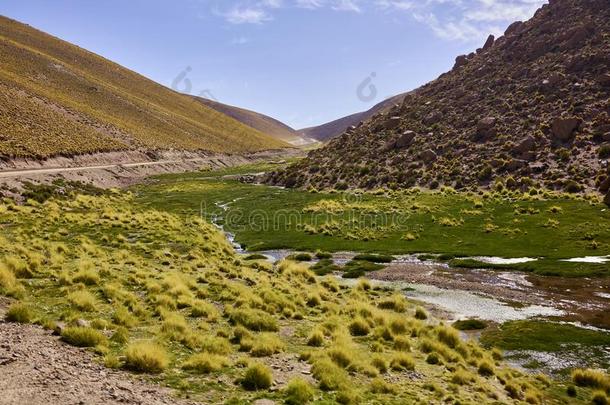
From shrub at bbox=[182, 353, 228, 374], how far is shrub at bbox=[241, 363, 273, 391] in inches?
41.7

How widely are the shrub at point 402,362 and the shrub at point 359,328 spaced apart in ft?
11.4

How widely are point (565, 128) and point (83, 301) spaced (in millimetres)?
70040

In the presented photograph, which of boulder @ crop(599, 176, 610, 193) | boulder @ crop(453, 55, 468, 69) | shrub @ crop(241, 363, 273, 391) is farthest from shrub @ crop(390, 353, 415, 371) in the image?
boulder @ crop(453, 55, 468, 69)

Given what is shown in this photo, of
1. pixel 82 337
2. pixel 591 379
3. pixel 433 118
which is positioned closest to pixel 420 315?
pixel 591 379

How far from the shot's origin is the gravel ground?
33.4ft

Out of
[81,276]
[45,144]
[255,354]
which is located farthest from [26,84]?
[255,354]

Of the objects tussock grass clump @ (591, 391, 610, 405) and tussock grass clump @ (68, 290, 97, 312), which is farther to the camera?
tussock grass clump @ (68, 290, 97, 312)

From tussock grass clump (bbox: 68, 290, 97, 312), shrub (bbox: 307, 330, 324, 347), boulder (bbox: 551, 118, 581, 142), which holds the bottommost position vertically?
shrub (bbox: 307, 330, 324, 347)

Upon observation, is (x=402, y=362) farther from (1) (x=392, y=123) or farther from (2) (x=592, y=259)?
(1) (x=392, y=123)

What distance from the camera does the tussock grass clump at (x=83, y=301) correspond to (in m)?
16.8

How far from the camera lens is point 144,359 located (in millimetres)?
12523

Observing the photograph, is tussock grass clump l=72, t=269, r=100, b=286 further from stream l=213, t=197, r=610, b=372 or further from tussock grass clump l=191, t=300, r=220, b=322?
stream l=213, t=197, r=610, b=372

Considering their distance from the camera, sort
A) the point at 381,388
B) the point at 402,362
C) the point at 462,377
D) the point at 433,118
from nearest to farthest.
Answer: the point at 381,388 → the point at 462,377 → the point at 402,362 → the point at 433,118

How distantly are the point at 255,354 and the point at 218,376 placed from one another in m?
2.26
